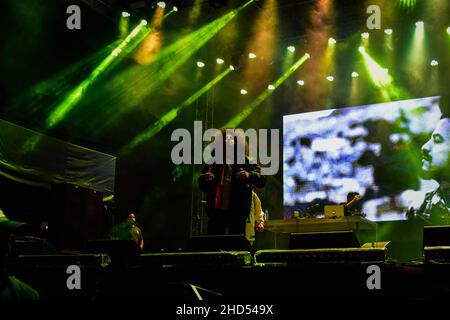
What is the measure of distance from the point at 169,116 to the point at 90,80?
7.53 feet

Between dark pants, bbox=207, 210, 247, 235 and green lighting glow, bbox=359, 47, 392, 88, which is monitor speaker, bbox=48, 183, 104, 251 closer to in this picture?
dark pants, bbox=207, 210, 247, 235

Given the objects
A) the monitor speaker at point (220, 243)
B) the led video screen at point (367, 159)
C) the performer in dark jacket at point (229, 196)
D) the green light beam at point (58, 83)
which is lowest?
the monitor speaker at point (220, 243)

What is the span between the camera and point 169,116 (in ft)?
36.8

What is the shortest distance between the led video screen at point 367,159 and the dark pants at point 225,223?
14.9 feet

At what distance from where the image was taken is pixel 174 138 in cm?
1127

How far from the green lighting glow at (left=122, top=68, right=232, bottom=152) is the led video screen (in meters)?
2.16

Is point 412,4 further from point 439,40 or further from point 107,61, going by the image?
point 107,61

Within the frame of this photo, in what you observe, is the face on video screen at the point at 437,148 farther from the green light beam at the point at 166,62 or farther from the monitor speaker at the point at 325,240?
the monitor speaker at the point at 325,240

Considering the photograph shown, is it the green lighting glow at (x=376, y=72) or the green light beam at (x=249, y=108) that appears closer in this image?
the green lighting glow at (x=376, y=72)

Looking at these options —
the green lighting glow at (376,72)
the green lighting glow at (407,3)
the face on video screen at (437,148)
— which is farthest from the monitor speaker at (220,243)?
the green lighting glow at (376,72)

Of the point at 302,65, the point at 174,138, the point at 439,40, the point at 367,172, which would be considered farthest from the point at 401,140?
the point at 174,138

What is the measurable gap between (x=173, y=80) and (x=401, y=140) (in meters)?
4.83

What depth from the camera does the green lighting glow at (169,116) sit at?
1083 cm

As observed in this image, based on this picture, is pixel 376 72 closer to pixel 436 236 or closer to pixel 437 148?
pixel 437 148
